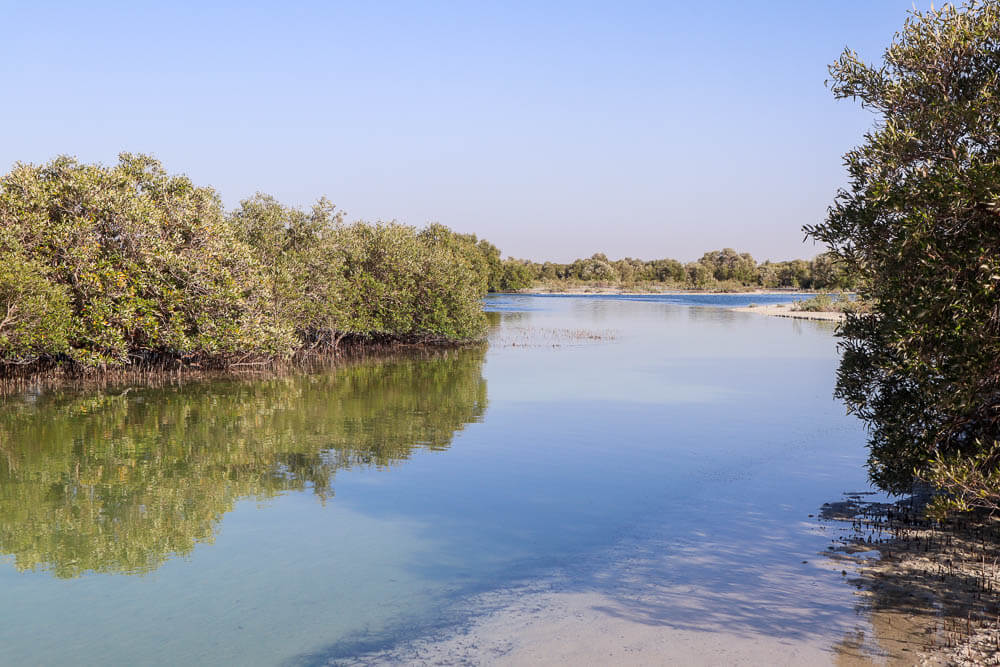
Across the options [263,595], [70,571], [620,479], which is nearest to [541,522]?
[620,479]

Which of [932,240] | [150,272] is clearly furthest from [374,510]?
[150,272]

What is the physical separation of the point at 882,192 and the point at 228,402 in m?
25.8

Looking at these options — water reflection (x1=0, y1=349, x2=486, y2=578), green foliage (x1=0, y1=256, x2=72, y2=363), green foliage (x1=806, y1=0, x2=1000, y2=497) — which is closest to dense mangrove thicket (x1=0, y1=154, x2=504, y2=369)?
green foliage (x1=0, y1=256, x2=72, y2=363)

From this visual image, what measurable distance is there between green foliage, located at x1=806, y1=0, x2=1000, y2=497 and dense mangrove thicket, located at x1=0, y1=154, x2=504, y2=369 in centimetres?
2790

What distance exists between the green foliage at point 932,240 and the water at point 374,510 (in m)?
3.31

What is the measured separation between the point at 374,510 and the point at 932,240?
12476mm

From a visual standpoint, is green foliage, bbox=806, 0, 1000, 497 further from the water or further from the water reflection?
the water reflection

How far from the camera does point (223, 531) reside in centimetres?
1542

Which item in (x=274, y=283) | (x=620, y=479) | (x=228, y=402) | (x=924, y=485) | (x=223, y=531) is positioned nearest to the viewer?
(x=223, y=531)

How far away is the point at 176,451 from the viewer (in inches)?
864

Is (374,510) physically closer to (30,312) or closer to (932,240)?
(932,240)

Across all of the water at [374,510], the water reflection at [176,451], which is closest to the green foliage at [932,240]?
the water at [374,510]

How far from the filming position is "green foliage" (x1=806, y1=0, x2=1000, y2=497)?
1115cm

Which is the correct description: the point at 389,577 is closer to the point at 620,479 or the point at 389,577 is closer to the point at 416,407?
the point at 620,479
